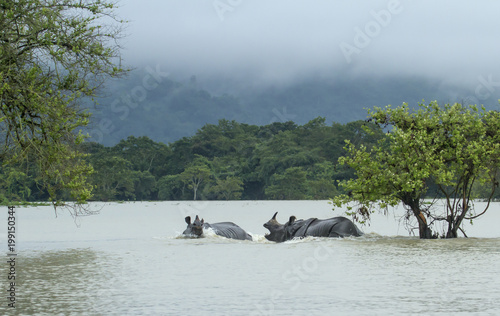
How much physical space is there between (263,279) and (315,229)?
10376 millimetres

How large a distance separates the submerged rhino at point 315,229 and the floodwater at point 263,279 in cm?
234

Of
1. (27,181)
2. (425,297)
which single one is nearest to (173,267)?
(425,297)

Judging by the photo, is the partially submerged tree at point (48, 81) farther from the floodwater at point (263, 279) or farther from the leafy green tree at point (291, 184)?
the leafy green tree at point (291, 184)

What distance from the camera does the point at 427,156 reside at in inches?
827

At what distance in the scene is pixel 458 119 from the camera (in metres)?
21.4

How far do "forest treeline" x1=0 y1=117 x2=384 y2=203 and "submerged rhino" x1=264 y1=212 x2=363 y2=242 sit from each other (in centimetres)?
5875

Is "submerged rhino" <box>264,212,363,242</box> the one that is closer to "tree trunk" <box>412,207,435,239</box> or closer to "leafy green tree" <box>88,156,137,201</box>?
"tree trunk" <box>412,207,435,239</box>

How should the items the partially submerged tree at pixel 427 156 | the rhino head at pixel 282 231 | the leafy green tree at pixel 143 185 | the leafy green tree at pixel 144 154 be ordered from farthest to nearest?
the leafy green tree at pixel 144 154 < the leafy green tree at pixel 143 185 < the rhino head at pixel 282 231 < the partially submerged tree at pixel 427 156

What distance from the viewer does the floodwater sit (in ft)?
33.2

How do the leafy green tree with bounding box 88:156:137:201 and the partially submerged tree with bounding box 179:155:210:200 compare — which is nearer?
the leafy green tree with bounding box 88:156:137:201

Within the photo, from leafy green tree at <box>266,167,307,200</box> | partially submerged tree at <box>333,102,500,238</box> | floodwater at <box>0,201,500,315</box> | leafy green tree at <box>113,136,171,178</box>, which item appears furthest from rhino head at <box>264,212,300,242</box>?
leafy green tree at <box>113,136,171,178</box>

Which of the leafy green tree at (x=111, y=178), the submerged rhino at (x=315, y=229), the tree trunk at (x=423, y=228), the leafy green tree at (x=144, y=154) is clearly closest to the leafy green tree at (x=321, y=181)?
the leafy green tree at (x=111, y=178)

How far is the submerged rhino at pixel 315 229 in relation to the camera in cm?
2309

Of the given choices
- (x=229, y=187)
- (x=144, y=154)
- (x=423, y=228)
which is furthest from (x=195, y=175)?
(x=423, y=228)
